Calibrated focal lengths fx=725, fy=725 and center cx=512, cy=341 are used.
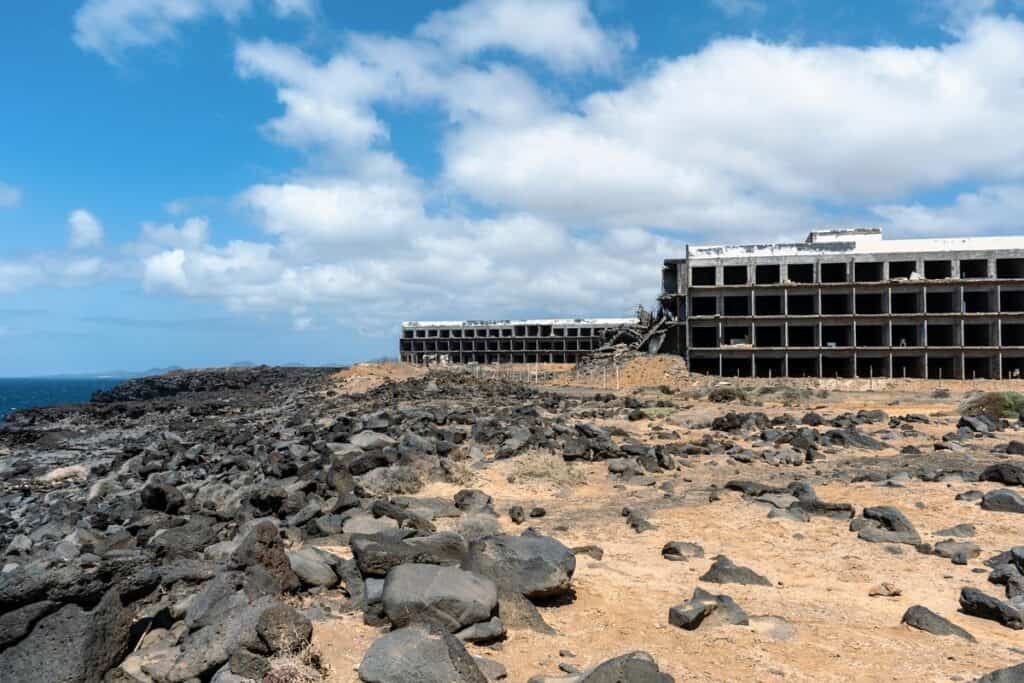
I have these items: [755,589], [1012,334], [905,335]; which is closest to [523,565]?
[755,589]

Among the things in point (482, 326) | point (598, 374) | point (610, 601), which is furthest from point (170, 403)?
point (482, 326)

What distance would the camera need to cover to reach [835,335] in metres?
52.1

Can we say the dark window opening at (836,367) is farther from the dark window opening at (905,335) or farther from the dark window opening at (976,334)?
the dark window opening at (976,334)

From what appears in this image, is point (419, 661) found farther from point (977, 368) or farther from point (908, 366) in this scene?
point (977, 368)

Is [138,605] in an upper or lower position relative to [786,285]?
lower

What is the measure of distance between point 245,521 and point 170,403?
38202 mm

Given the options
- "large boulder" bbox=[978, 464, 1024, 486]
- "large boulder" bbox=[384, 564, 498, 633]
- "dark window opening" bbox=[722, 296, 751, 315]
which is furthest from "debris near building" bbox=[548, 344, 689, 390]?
"large boulder" bbox=[384, 564, 498, 633]

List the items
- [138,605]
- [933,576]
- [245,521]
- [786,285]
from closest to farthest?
[138,605] < [933,576] < [245,521] < [786,285]

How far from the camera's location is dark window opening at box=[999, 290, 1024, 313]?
49.7 meters

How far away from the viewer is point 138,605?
22.8 ft

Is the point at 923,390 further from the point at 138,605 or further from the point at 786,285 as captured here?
the point at 138,605

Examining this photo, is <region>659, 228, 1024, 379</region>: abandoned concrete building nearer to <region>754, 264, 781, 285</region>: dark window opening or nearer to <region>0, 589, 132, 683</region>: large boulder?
<region>754, 264, 781, 285</region>: dark window opening

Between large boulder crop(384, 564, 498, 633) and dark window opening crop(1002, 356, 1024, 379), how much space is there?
51931mm

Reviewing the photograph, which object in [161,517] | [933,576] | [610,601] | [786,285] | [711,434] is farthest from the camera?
[786,285]
